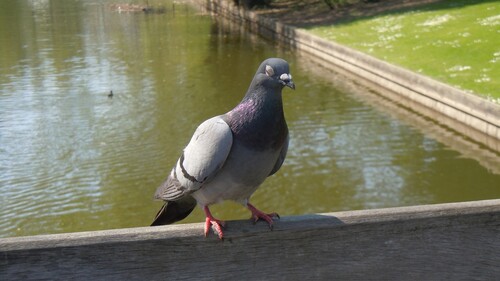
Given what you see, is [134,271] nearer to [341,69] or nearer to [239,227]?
[239,227]

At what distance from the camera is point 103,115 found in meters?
12.3

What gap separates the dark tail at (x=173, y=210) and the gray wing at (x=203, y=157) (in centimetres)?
15

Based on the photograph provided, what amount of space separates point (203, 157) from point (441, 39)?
1443 centimetres

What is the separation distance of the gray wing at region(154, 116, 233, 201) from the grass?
8641 mm

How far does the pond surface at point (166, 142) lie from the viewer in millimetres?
8180

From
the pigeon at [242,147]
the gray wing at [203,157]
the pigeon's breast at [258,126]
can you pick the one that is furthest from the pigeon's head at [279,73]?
the gray wing at [203,157]

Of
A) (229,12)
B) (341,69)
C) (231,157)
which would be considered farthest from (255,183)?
(229,12)

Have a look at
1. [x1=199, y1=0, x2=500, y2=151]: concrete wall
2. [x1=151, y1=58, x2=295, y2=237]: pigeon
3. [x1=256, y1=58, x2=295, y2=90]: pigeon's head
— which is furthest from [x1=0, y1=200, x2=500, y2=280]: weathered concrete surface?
[x1=199, y1=0, x2=500, y2=151]: concrete wall

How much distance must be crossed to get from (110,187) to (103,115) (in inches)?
152

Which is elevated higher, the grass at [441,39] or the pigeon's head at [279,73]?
the pigeon's head at [279,73]

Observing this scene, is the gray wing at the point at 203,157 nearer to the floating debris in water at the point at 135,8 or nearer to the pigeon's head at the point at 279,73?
the pigeon's head at the point at 279,73

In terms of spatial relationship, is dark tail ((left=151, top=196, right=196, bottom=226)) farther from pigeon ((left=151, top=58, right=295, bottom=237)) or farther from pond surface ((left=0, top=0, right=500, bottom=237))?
pond surface ((left=0, top=0, right=500, bottom=237))

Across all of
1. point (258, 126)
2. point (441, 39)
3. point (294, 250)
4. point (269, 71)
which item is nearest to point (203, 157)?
point (258, 126)

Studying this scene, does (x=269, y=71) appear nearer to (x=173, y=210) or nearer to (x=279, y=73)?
(x=279, y=73)
